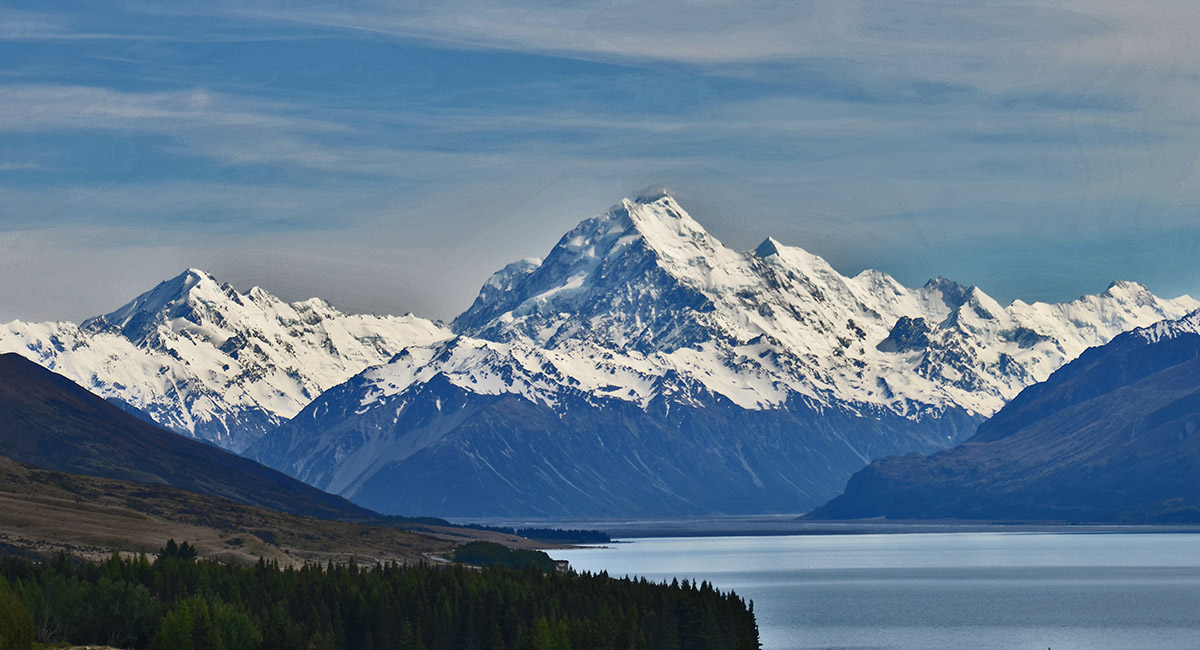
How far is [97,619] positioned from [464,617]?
39292mm

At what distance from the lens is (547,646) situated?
529ft

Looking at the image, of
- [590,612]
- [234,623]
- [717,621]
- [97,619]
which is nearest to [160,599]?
[97,619]

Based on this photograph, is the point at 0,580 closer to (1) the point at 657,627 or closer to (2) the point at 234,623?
(2) the point at 234,623

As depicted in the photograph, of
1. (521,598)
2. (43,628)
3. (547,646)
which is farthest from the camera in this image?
(521,598)

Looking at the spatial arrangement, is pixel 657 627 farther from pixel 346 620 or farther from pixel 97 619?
pixel 97 619

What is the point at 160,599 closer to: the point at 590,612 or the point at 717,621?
the point at 590,612

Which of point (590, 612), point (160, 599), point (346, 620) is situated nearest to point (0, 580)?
point (160, 599)

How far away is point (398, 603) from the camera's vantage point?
640ft

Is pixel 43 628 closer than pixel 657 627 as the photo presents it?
Yes

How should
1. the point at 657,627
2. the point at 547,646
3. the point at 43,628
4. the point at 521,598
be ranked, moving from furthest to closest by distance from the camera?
1. the point at 521,598
2. the point at 657,627
3. the point at 43,628
4. the point at 547,646

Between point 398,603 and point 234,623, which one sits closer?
point 234,623

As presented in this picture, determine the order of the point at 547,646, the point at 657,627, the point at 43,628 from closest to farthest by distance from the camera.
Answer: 1. the point at 547,646
2. the point at 43,628
3. the point at 657,627

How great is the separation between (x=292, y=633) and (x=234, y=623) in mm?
5802

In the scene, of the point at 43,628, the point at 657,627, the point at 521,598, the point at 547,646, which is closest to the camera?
the point at 547,646
